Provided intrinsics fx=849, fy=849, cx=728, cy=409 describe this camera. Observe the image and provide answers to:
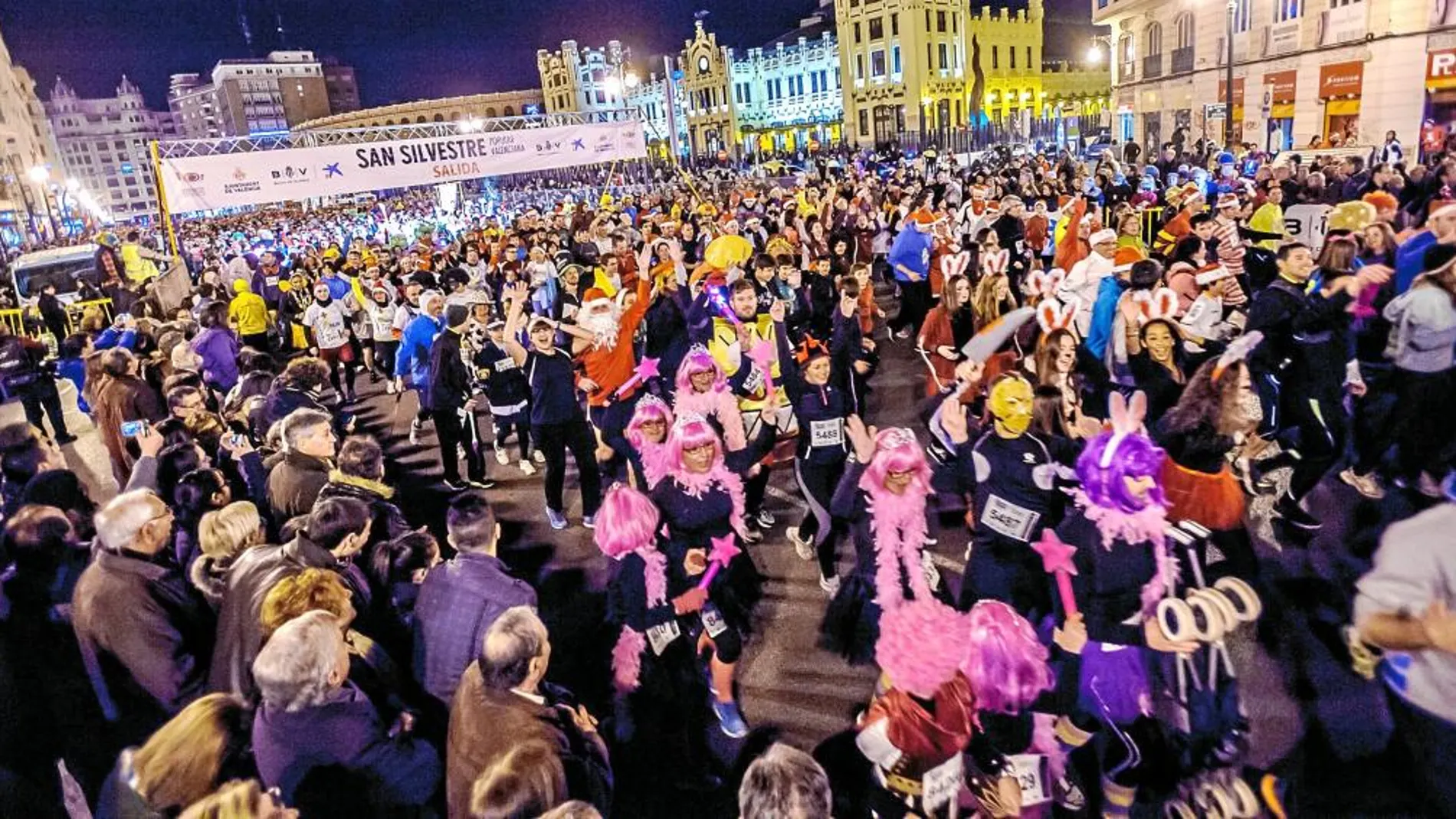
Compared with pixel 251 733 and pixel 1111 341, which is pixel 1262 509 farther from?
pixel 251 733

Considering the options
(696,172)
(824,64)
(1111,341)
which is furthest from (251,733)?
(824,64)

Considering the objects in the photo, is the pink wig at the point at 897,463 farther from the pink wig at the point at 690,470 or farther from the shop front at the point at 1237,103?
the shop front at the point at 1237,103

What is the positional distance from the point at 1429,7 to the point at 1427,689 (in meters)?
25.6

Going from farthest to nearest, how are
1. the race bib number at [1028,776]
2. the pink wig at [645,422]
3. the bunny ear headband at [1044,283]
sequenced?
the bunny ear headband at [1044,283] < the pink wig at [645,422] < the race bib number at [1028,776]

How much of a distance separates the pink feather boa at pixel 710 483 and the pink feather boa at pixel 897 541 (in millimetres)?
722

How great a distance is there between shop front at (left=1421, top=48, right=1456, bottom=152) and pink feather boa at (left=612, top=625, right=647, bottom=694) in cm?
2358

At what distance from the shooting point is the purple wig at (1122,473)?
326cm

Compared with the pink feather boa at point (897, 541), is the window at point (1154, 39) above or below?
above

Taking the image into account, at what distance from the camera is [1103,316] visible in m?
6.41

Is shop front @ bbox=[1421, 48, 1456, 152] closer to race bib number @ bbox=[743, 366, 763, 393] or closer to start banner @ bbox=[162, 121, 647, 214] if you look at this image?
start banner @ bbox=[162, 121, 647, 214]

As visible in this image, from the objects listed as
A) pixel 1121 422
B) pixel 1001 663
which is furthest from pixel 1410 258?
pixel 1001 663

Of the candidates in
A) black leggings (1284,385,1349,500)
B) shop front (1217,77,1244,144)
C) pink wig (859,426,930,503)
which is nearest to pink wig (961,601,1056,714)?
pink wig (859,426,930,503)

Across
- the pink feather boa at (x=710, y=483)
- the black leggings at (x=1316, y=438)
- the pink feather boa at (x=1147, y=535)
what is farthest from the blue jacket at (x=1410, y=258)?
the pink feather boa at (x=710, y=483)

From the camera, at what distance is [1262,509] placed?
232 inches
